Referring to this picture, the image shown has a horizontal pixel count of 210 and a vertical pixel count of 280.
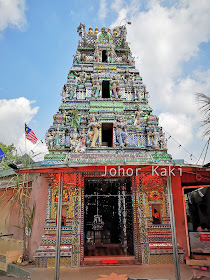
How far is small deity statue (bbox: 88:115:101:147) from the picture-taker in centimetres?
1056

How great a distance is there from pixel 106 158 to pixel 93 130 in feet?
7.33

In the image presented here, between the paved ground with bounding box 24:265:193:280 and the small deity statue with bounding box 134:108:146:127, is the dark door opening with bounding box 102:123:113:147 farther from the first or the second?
the paved ground with bounding box 24:265:193:280

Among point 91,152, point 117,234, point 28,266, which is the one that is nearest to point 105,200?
point 117,234

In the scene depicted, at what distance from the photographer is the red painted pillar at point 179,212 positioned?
28.7 feet

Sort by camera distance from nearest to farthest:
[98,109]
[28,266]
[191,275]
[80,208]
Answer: [191,275] < [28,266] < [80,208] < [98,109]

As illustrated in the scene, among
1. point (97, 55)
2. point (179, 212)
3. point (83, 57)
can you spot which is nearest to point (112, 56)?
point (97, 55)

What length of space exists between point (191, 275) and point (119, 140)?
6.17m

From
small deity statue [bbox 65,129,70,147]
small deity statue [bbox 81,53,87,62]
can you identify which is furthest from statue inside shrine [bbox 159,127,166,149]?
small deity statue [bbox 81,53,87,62]

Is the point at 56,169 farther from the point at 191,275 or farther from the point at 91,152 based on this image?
the point at 191,275

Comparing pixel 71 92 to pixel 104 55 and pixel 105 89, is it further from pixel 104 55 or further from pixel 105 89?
pixel 104 55

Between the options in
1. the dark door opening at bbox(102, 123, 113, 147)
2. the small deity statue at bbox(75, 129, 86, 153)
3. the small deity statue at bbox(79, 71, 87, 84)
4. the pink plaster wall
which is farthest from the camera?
the small deity statue at bbox(79, 71, 87, 84)

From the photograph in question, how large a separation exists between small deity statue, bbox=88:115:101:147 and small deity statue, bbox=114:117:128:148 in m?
0.99

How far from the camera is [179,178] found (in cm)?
945

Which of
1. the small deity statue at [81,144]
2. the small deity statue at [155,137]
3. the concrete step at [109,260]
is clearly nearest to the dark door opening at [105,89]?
the small deity statue at [81,144]
